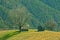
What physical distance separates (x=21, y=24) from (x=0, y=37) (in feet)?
54.1

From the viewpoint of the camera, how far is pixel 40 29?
88938 millimetres

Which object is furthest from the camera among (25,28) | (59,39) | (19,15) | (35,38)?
(19,15)

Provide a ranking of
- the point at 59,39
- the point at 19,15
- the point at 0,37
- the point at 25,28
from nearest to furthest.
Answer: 1. the point at 59,39
2. the point at 0,37
3. the point at 25,28
4. the point at 19,15

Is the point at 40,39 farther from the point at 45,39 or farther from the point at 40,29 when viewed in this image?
the point at 40,29

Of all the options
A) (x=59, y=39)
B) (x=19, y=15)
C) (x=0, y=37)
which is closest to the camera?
(x=59, y=39)

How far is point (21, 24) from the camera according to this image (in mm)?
98688

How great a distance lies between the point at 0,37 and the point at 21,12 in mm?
27188

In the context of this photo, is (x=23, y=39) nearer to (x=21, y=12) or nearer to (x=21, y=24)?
(x=21, y=24)

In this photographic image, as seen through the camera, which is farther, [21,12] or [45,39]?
[21,12]

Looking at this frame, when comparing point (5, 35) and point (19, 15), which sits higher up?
point (19, 15)

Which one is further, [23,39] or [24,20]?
[24,20]

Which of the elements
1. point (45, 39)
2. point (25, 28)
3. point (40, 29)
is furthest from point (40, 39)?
point (25, 28)

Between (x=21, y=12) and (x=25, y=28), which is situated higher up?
(x=21, y=12)

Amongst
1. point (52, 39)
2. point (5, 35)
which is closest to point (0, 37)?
point (5, 35)
